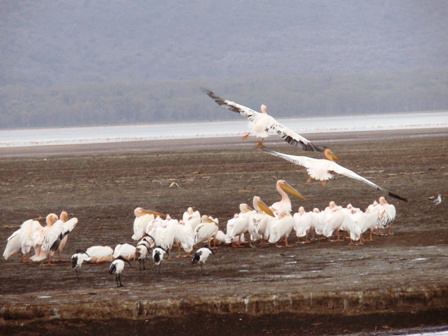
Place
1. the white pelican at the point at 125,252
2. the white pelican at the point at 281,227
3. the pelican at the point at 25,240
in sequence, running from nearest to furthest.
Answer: the white pelican at the point at 125,252 < the pelican at the point at 25,240 < the white pelican at the point at 281,227

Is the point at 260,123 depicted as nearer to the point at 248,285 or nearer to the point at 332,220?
the point at 332,220

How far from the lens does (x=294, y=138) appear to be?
15.9 metres

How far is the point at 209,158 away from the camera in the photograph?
3591cm

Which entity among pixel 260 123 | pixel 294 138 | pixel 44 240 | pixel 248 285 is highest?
pixel 260 123

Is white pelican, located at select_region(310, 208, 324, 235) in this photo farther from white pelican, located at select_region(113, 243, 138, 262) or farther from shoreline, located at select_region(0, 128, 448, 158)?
shoreline, located at select_region(0, 128, 448, 158)

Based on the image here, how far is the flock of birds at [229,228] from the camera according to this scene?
14.4 meters

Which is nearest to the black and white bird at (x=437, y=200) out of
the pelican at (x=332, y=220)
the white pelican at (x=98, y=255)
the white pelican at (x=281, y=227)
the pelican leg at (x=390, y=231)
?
the pelican leg at (x=390, y=231)

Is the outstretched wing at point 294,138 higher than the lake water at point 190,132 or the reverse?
the reverse

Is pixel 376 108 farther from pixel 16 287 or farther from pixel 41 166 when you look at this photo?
pixel 16 287

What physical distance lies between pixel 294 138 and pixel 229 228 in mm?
1379

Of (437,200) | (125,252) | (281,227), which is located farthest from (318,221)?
(437,200)

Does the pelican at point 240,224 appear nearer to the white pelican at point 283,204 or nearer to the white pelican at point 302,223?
the white pelican at point 283,204

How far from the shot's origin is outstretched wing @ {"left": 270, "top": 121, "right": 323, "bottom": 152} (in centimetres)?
1545

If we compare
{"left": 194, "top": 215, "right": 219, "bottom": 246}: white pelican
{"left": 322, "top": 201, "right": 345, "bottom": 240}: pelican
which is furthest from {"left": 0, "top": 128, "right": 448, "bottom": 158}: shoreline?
{"left": 194, "top": 215, "right": 219, "bottom": 246}: white pelican
